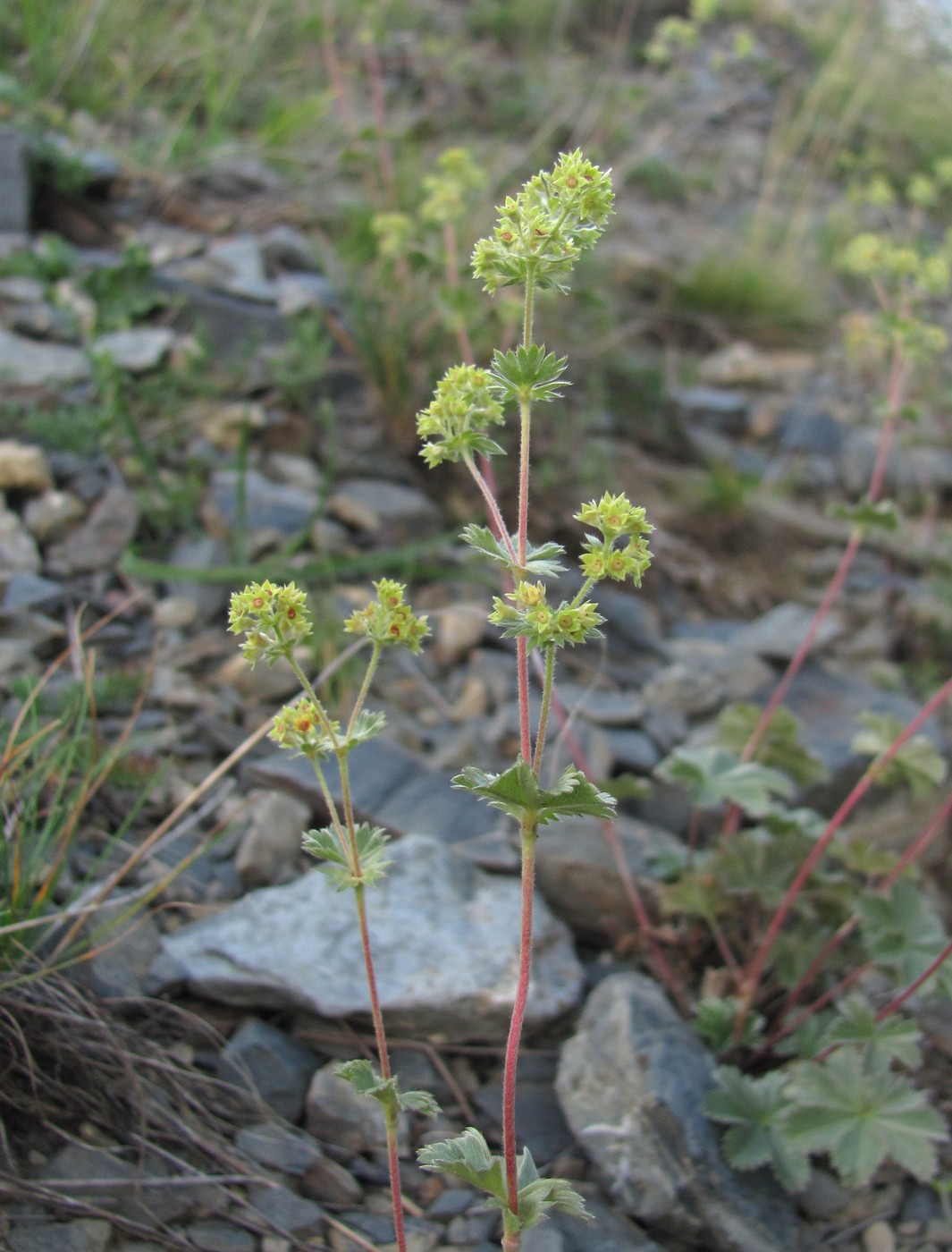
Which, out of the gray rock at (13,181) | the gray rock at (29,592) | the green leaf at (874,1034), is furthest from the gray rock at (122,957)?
the gray rock at (13,181)

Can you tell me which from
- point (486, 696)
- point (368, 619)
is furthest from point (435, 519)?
point (368, 619)

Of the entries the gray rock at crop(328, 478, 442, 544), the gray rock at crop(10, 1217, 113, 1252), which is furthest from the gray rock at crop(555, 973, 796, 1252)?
the gray rock at crop(328, 478, 442, 544)

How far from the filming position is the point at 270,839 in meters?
2.40

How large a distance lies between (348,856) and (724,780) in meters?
1.20

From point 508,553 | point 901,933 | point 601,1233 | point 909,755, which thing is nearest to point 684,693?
point 909,755

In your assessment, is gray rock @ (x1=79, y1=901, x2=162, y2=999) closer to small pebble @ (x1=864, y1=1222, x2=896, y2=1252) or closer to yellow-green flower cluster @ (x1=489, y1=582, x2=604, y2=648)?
yellow-green flower cluster @ (x1=489, y1=582, x2=604, y2=648)

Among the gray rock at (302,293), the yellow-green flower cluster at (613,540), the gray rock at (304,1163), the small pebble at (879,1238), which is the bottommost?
the small pebble at (879,1238)

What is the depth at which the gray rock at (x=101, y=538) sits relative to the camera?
9.89 feet

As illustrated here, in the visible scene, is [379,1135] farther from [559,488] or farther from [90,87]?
[90,87]

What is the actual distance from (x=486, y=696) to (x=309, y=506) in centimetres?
82

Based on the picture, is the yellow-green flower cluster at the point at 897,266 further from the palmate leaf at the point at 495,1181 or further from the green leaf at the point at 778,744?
the palmate leaf at the point at 495,1181

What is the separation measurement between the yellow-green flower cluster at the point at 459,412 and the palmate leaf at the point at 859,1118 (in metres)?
1.34

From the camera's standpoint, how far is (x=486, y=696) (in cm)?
312

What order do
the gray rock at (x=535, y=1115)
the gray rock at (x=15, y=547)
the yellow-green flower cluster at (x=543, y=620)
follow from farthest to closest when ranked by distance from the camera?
the gray rock at (x=15, y=547) < the gray rock at (x=535, y=1115) < the yellow-green flower cluster at (x=543, y=620)
